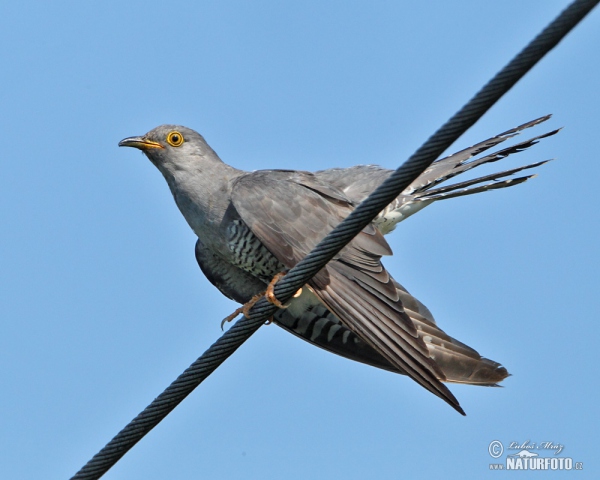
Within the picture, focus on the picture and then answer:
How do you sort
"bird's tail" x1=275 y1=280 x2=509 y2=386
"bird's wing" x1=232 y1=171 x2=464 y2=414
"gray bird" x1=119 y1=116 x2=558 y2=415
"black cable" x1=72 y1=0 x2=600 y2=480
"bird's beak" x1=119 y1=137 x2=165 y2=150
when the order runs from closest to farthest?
A: "black cable" x1=72 y1=0 x2=600 y2=480, "bird's wing" x1=232 y1=171 x2=464 y2=414, "gray bird" x1=119 y1=116 x2=558 y2=415, "bird's tail" x1=275 y1=280 x2=509 y2=386, "bird's beak" x1=119 y1=137 x2=165 y2=150

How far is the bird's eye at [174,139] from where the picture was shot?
564 centimetres

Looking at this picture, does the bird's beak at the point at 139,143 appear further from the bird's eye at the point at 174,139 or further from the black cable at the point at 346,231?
the black cable at the point at 346,231

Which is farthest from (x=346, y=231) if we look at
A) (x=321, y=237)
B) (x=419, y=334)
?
(x=321, y=237)

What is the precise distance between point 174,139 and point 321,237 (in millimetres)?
1215

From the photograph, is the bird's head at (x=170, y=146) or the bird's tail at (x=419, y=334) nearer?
the bird's tail at (x=419, y=334)

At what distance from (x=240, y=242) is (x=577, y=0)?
3173 mm

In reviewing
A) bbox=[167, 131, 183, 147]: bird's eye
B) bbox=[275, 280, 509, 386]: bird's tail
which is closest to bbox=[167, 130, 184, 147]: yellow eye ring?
bbox=[167, 131, 183, 147]: bird's eye

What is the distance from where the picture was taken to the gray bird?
4.73 metres

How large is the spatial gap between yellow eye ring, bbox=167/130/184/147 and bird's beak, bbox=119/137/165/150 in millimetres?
72

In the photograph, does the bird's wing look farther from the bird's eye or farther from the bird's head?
the bird's eye

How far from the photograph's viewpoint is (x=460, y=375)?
5.16 metres

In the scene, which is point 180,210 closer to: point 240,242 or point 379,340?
point 240,242

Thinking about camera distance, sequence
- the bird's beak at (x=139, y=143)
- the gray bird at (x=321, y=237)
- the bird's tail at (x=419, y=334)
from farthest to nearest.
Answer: the bird's beak at (x=139, y=143), the bird's tail at (x=419, y=334), the gray bird at (x=321, y=237)

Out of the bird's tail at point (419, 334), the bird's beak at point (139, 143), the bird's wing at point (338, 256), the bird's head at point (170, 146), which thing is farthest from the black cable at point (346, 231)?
the bird's beak at point (139, 143)
